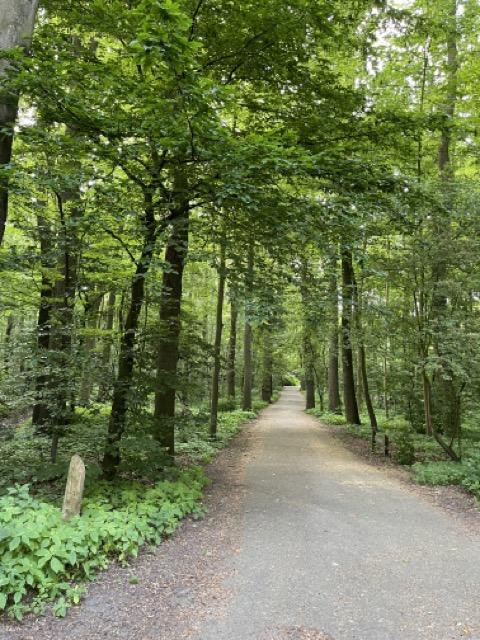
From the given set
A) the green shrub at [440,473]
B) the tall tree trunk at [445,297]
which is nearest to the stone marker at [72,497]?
the green shrub at [440,473]

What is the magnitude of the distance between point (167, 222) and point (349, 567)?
16.2 feet

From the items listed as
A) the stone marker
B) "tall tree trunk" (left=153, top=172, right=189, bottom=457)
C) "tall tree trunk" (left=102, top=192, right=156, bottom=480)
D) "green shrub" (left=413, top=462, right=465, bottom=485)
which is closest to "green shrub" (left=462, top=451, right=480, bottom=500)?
"green shrub" (left=413, top=462, right=465, bottom=485)

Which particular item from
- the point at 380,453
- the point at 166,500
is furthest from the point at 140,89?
the point at 380,453

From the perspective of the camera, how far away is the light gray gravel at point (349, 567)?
3570 millimetres

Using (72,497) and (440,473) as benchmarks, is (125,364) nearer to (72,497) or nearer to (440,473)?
(72,497)

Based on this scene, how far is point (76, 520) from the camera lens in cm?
455

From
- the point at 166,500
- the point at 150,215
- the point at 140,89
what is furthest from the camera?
the point at 150,215

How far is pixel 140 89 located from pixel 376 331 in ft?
27.0

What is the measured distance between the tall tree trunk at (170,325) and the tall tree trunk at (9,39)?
7.24ft

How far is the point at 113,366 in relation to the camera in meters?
6.27

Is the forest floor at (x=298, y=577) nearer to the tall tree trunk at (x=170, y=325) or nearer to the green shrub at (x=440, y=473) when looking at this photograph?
the green shrub at (x=440, y=473)

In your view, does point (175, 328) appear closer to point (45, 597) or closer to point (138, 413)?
point (138, 413)

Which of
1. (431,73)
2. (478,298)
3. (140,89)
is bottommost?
(478,298)

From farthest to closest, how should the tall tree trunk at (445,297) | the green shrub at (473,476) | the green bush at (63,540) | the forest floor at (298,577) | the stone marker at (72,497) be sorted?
1. the tall tree trunk at (445,297)
2. the green shrub at (473,476)
3. the stone marker at (72,497)
4. the green bush at (63,540)
5. the forest floor at (298,577)
